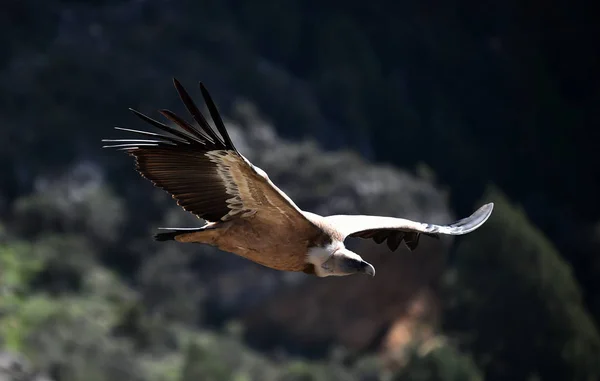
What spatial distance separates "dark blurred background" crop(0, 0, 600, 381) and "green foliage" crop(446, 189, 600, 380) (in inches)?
2.4

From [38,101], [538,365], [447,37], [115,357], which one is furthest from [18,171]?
[447,37]

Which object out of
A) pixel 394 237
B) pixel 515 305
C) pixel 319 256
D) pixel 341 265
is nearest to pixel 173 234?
pixel 319 256

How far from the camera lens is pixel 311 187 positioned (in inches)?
1281

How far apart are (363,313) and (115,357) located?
7055mm

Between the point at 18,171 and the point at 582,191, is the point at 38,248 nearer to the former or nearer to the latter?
the point at 18,171

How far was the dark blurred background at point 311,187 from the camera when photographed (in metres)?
30.2

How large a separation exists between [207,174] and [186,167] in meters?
0.14

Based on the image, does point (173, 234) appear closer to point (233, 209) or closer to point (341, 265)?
point (233, 209)

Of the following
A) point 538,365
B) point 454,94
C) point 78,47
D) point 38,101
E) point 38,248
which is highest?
point 454,94

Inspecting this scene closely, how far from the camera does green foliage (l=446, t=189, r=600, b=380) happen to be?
32656 millimetres

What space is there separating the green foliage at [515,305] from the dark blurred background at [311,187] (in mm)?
60

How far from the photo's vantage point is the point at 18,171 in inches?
1394

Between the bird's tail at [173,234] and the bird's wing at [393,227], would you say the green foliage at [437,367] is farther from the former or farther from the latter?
the bird's tail at [173,234]

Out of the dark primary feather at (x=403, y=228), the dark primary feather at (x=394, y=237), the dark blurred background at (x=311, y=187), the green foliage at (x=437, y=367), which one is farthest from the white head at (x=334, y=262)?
the green foliage at (x=437, y=367)
